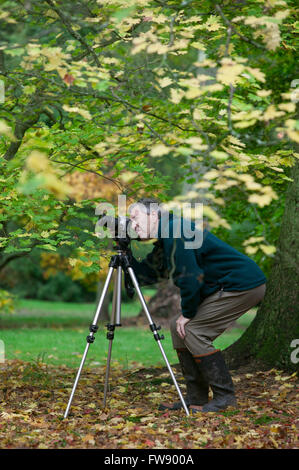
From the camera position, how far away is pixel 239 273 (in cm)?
405

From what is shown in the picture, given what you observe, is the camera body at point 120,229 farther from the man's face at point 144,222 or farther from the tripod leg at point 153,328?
the tripod leg at point 153,328

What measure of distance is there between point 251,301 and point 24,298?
22584 millimetres

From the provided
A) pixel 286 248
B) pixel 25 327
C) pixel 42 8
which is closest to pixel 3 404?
pixel 286 248

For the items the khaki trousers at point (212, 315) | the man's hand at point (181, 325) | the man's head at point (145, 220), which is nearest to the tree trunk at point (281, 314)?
the khaki trousers at point (212, 315)

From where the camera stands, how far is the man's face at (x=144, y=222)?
4.01m

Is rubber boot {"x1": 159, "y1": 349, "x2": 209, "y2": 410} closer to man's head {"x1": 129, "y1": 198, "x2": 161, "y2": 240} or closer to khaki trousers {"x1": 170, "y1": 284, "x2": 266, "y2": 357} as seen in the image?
khaki trousers {"x1": 170, "y1": 284, "x2": 266, "y2": 357}

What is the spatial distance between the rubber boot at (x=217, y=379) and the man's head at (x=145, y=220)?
3.06 feet

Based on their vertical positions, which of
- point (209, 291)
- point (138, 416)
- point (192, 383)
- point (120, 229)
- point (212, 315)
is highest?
point (120, 229)

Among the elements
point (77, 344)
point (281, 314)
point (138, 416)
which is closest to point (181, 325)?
point (138, 416)

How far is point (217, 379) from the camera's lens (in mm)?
4059

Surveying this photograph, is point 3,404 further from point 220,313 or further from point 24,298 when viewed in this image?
point 24,298

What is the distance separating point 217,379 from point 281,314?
4.86ft

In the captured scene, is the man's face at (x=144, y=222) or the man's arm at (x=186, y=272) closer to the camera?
the man's arm at (x=186, y=272)

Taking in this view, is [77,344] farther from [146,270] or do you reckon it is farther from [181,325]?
[181,325]
